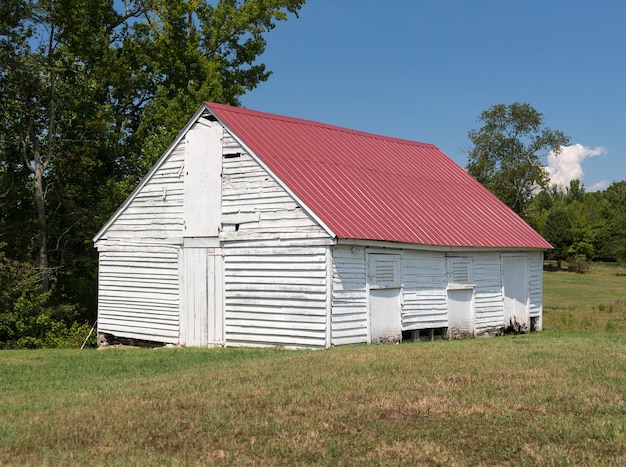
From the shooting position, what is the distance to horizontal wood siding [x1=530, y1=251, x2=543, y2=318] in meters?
26.7

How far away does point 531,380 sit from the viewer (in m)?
12.2

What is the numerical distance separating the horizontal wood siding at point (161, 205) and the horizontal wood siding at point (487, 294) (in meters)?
9.05

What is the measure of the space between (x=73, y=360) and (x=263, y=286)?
5053 millimetres

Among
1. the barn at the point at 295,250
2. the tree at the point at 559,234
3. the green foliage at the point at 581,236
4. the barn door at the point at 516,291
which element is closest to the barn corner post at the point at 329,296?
the barn at the point at 295,250

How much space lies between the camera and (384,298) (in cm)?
2056

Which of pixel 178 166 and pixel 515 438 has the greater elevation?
pixel 178 166

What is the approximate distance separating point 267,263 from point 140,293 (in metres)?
5.28

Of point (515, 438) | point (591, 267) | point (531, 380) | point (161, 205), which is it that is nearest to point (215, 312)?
point (161, 205)

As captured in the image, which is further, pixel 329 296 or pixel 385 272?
pixel 385 272

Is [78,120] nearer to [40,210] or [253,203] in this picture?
[40,210]

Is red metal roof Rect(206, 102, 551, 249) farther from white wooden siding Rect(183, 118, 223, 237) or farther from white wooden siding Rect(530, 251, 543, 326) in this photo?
white wooden siding Rect(183, 118, 223, 237)

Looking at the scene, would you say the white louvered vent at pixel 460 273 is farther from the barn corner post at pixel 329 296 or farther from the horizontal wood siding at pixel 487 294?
the barn corner post at pixel 329 296

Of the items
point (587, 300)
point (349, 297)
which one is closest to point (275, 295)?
point (349, 297)

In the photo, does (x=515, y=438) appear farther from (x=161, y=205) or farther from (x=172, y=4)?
(x=172, y=4)
